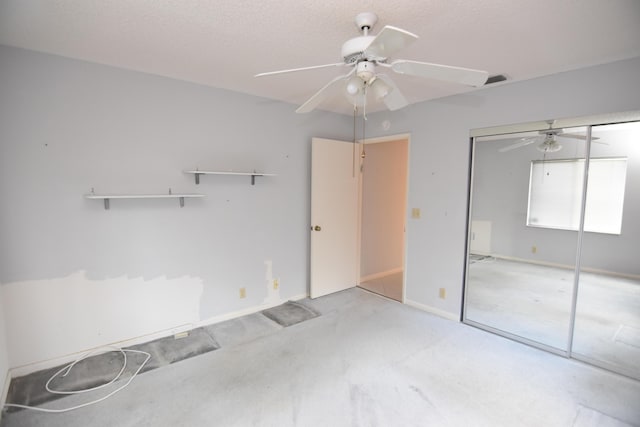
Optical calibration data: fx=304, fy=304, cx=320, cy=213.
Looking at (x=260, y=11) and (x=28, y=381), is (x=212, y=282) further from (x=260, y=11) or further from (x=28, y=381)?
(x=260, y=11)

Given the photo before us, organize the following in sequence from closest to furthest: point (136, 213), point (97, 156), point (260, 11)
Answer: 1. point (260, 11)
2. point (97, 156)
3. point (136, 213)

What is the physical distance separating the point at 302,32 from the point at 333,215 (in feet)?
7.93

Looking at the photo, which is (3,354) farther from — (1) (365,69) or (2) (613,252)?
(2) (613,252)

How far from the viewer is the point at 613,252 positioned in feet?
8.67

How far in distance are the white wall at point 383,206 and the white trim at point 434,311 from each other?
1.06 metres

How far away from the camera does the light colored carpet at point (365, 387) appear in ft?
6.29

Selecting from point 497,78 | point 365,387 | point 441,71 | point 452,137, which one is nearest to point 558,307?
point 452,137

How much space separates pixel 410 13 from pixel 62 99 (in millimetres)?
2582

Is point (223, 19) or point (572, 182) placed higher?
point (223, 19)

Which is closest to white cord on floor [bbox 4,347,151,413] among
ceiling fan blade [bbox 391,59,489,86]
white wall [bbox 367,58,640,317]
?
ceiling fan blade [bbox 391,59,489,86]

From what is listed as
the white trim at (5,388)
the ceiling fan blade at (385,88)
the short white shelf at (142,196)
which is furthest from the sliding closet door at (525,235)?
the white trim at (5,388)

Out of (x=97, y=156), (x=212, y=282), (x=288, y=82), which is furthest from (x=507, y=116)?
(x=97, y=156)

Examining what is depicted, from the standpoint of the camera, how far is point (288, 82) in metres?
2.85

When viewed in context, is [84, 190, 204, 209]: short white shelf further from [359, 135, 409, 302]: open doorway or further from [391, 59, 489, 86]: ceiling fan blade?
[359, 135, 409, 302]: open doorway
